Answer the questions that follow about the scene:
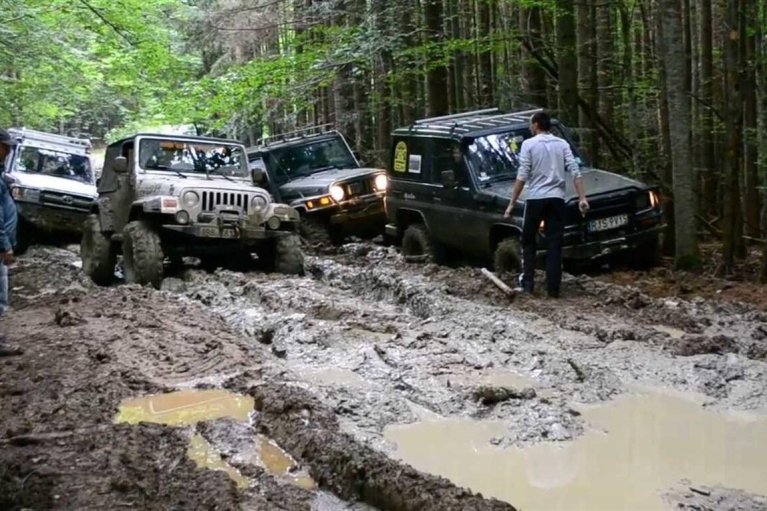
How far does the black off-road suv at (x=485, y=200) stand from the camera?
9.30 metres

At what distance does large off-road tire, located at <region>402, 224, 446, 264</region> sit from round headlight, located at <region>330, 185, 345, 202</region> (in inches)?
99.3

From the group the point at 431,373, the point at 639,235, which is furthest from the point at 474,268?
the point at 431,373

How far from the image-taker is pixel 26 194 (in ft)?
51.8

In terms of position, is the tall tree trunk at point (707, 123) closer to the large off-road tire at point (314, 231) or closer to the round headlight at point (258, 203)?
the large off-road tire at point (314, 231)

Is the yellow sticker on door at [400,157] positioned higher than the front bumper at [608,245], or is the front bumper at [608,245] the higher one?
the yellow sticker on door at [400,157]

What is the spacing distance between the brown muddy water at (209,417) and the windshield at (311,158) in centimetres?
997

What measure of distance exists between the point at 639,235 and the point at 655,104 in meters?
9.24

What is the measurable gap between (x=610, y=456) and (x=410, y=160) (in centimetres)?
754

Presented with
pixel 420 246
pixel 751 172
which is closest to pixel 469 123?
pixel 420 246

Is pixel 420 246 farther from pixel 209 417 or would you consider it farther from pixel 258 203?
pixel 209 417

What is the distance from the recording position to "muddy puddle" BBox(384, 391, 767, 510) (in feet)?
13.1

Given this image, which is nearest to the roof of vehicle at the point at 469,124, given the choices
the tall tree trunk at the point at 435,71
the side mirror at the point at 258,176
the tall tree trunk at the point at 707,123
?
the side mirror at the point at 258,176

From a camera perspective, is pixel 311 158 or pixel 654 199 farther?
pixel 311 158

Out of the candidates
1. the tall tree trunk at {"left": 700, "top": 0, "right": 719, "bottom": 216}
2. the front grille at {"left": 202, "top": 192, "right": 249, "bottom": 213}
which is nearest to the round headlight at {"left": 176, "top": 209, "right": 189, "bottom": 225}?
the front grille at {"left": 202, "top": 192, "right": 249, "bottom": 213}
